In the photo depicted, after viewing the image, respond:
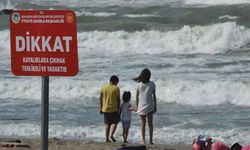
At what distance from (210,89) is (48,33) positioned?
1409cm

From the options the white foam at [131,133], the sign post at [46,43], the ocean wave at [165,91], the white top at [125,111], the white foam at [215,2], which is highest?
the white foam at [215,2]

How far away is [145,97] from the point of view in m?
11.9

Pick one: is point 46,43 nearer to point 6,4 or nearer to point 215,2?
point 215,2

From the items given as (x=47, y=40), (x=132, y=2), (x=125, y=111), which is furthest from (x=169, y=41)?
(x=47, y=40)

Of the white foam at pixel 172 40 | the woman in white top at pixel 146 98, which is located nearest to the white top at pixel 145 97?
the woman in white top at pixel 146 98

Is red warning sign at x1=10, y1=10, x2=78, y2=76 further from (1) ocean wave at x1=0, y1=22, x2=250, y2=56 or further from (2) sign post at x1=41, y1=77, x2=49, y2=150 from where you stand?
(1) ocean wave at x1=0, y1=22, x2=250, y2=56

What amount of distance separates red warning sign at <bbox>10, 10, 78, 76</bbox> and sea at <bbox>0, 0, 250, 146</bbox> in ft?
8.81

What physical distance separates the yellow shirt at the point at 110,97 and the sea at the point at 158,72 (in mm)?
687

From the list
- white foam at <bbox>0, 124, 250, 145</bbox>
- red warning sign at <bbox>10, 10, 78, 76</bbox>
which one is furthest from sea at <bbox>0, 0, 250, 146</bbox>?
red warning sign at <bbox>10, 10, 78, 76</bbox>

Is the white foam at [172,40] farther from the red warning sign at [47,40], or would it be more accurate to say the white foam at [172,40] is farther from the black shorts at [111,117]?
the red warning sign at [47,40]

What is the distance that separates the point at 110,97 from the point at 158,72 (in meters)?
8.90

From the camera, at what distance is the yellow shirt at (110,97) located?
39.7 feet

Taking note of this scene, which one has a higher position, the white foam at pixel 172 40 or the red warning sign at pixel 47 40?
the red warning sign at pixel 47 40

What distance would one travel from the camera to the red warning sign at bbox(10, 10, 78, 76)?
164 inches
